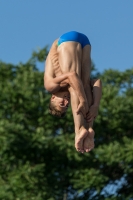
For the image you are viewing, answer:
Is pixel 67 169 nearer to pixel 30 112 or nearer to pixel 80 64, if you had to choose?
pixel 30 112

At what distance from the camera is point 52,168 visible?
29297mm

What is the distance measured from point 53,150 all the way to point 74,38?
18616 mm

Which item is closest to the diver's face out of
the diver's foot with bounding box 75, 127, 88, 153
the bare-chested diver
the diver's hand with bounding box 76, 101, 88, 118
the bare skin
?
the bare-chested diver

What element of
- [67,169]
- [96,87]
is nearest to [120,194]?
[67,169]

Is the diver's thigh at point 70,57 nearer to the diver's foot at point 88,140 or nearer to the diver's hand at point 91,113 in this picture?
the diver's hand at point 91,113

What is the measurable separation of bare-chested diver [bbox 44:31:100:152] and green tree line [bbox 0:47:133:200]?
1652cm

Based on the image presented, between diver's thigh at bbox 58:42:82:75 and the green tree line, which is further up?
the green tree line

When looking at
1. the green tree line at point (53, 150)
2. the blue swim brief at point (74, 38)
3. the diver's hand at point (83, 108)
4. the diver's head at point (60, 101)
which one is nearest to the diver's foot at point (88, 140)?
the diver's hand at point (83, 108)

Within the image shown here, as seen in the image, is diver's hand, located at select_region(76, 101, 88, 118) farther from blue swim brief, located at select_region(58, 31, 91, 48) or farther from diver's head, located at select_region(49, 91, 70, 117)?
blue swim brief, located at select_region(58, 31, 91, 48)

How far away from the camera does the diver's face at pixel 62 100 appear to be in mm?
10188

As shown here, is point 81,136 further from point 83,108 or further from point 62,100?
point 62,100

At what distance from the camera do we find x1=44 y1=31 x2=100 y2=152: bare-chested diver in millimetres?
9953

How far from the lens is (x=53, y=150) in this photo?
2861 cm

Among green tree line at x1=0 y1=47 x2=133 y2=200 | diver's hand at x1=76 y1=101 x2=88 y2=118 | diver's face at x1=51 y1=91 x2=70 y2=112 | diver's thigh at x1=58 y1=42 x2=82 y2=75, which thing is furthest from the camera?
green tree line at x1=0 y1=47 x2=133 y2=200
